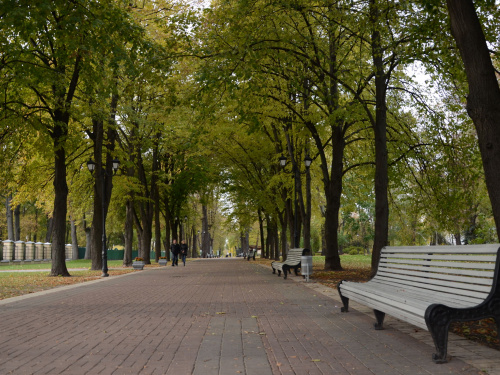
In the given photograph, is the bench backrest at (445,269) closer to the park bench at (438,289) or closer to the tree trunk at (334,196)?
the park bench at (438,289)

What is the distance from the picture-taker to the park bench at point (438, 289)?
4547mm

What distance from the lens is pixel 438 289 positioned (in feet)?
18.5

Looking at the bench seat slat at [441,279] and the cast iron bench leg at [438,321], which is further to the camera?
the bench seat slat at [441,279]

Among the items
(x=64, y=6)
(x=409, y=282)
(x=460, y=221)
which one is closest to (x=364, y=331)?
(x=409, y=282)

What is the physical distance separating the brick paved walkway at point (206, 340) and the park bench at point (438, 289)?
0.38 meters

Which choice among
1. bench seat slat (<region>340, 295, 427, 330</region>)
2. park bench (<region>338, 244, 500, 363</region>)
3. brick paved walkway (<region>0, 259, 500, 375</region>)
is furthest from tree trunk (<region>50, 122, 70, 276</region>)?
bench seat slat (<region>340, 295, 427, 330</region>)

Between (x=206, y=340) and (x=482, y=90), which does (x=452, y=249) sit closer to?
(x=482, y=90)

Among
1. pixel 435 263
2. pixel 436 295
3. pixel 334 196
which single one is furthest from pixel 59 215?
pixel 436 295

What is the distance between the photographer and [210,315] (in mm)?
8133

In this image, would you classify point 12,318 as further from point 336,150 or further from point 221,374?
point 336,150

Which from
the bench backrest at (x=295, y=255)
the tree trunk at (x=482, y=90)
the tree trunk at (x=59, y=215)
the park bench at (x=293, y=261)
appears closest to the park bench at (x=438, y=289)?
the tree trunk at (x=482, y=90)

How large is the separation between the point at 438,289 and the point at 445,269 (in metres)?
0.25

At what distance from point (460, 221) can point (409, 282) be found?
1135cm

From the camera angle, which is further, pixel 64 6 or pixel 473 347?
pixel 64 6
